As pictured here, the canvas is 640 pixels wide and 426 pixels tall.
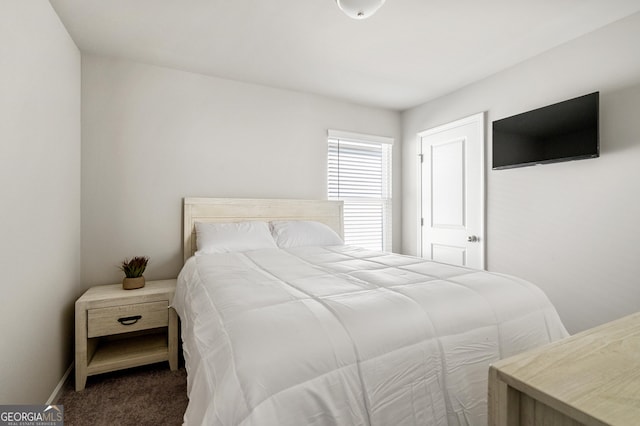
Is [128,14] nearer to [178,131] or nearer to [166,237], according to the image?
[178,131]

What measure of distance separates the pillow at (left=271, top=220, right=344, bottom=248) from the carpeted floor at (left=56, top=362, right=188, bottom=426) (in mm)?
1305

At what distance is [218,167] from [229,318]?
222 cm

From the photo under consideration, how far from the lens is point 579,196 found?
2350 millimetres

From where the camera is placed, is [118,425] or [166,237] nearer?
[118,425]

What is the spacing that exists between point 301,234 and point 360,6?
6.16 feet

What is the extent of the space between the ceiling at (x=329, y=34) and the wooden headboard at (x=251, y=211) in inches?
49.8

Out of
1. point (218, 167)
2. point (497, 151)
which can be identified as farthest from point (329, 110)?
point (497, 151)

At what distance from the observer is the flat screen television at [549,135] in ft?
7.27

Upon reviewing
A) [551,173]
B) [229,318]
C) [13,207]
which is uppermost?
[551,173]

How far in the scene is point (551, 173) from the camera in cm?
253

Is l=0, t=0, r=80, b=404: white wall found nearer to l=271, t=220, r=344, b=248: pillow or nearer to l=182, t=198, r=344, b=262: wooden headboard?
l=182, t=198, r=344, b=262: wooden headboard

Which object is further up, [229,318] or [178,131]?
[178,131]

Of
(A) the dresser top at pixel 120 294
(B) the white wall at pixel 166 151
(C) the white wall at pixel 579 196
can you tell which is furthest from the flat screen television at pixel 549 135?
(A) the dresser top at pixel 120 294

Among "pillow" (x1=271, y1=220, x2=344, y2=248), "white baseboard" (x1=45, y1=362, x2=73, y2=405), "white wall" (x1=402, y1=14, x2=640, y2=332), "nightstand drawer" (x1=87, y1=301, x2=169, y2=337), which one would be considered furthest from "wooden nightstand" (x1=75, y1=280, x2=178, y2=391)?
"white wall" (x1=402, y1=14, x2=640, y2=332)
